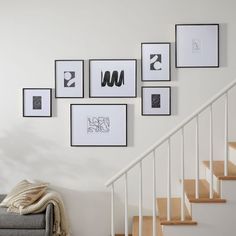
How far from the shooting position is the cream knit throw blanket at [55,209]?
4.13 meters

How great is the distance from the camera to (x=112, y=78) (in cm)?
463

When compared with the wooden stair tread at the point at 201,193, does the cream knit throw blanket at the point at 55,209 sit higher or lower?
lower

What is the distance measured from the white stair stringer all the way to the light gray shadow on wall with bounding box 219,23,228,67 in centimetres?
145

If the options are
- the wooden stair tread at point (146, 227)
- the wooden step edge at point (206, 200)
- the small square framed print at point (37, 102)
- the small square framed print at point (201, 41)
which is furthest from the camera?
the small square framed print at point (37, 102)

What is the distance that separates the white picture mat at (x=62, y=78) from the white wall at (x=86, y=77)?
2.6 inches

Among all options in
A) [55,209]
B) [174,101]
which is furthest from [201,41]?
[55,209]

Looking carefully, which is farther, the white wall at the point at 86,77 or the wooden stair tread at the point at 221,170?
the white wall at the point at 86,77

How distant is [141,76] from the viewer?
463 cm

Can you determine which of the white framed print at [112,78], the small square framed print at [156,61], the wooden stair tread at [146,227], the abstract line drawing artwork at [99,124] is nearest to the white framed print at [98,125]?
the abstract line drawing artwork at [99,124]

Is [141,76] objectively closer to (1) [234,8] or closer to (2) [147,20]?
(2) [147,20]

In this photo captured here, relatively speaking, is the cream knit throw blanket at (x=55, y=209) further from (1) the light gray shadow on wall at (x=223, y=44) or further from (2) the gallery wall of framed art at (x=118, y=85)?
(1) the light gray shadow on wall at (x=223, y=44)

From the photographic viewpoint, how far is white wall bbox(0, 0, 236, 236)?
460cm

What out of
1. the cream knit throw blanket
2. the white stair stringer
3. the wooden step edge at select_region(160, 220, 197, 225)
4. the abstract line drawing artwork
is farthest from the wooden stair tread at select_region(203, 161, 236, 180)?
the cream knit throw blanket

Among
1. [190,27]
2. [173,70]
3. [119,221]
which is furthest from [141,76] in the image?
[119,221]
